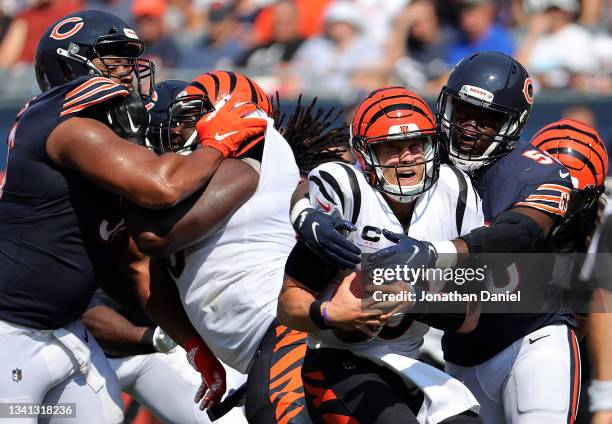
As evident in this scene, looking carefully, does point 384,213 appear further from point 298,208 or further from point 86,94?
point 86,94

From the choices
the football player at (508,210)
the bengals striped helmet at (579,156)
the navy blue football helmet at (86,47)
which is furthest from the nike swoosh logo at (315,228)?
the bengals striped helmet at (579,156)

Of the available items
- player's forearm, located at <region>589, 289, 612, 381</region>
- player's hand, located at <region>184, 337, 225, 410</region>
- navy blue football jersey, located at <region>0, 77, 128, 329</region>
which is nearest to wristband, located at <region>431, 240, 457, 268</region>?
player's hand, located at <region>184, 337, 225, 410</region>

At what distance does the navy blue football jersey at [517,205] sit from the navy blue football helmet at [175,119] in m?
1.12

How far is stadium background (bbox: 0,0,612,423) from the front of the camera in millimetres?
8992

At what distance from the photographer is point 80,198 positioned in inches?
158

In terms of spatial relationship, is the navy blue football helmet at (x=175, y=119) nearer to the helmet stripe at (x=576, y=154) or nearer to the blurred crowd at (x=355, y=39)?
the helmet stripe at (x=576, y=154)

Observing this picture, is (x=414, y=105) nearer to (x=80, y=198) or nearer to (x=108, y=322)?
(x=80, y=198)

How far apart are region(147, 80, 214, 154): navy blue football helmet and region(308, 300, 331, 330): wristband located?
1.05 meters

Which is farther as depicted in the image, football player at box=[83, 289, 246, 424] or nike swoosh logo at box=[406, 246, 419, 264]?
football player at box=[83, 289, 246, 424]

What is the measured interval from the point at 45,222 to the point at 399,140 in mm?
1371

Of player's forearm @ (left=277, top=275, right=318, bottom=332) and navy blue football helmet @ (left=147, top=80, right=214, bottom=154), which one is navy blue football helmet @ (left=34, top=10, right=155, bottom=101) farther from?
player's forearm @ (left=277, top=275, right=318, bottom=332)

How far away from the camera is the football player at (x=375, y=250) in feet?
11.4

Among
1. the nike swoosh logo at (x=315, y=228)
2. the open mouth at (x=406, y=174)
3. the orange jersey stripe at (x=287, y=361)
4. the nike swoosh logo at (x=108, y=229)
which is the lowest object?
the orange jersey stripe at (x=287, y=361)

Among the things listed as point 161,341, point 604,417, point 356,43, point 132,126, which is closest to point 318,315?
point 132,126
